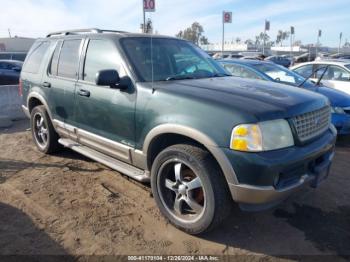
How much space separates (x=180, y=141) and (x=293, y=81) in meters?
4.98

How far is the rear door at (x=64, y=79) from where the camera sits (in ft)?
14.9

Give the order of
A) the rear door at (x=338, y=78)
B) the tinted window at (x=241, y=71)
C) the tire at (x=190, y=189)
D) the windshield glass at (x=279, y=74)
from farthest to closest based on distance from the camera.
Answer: the rear door at (x=338, y=78) → the windshield glass at (x=279, y=74) → the tinted window at (x=241, y=71) → the tire at (x=190, y=189)

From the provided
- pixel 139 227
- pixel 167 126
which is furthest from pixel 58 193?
pixel 167 126

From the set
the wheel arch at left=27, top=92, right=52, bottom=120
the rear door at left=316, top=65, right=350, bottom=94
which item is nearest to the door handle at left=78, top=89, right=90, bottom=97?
the wheel arch at left=27, top=92, right=52, bottom=120

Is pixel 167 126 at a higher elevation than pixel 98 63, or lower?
lower

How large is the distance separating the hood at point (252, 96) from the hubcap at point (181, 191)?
2.41 feet

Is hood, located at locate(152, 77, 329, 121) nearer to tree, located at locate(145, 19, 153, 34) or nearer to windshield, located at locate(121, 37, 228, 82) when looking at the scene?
windshield, located at locate(121, 37, 228, 82)

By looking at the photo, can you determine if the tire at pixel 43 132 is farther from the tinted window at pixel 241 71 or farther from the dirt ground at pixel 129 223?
the tinted window at pixel 241 71

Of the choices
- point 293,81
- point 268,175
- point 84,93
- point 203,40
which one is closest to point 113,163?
point 84,93

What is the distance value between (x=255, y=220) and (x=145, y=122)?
61.7 inches

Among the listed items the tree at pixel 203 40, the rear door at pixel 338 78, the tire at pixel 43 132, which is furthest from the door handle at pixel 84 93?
the tree at pixel 203 40

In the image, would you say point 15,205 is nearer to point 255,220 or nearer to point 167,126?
point 167,126

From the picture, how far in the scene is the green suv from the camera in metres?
2.84

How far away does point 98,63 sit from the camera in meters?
4.15
